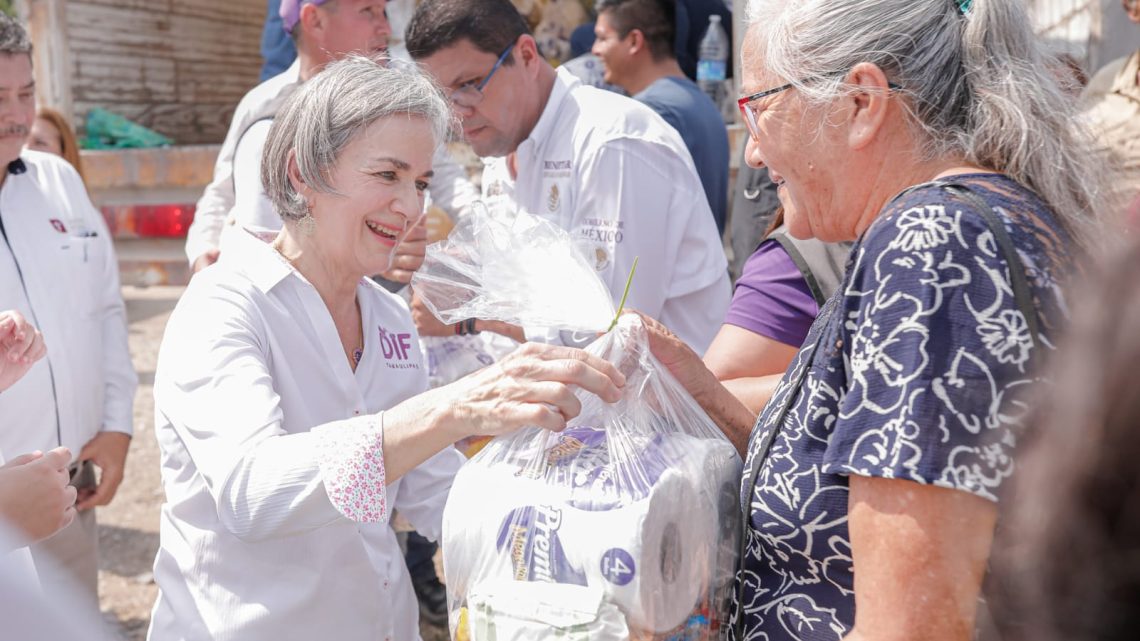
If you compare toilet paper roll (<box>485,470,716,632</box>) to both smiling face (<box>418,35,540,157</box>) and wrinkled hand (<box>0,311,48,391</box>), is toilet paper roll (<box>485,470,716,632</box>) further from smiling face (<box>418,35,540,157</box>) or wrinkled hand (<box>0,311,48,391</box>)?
smiling face (<box>418,35,540,157</box>)

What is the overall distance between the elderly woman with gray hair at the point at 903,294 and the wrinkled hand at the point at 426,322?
59.5 inches

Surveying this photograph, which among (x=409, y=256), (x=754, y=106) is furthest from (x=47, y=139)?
(x=754, y=106)

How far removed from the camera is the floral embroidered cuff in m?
1.60

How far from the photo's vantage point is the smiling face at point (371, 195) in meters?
2.04

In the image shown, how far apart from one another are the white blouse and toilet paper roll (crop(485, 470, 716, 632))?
Answer: 278 millimetres

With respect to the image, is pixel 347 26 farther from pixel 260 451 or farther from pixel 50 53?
pixel 50 53

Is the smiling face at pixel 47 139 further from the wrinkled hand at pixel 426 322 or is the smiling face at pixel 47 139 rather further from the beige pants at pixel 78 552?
the wrinkled hand at pixel 426 322

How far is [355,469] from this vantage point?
1610 millimetres

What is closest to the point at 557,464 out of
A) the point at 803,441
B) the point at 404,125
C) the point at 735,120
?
the point at 803,441

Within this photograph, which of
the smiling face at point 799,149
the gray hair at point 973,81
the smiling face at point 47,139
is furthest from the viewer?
the smiling face at point 47,139

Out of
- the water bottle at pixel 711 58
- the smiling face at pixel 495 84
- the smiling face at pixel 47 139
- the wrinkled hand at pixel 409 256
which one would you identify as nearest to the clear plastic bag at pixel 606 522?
the wrinkled hand at pixel 409 256

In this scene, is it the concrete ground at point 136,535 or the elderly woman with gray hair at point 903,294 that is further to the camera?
the concrete ground at point 136,535

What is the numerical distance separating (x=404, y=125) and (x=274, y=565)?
90 cm

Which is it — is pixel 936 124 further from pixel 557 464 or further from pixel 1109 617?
pixel 1109 617
